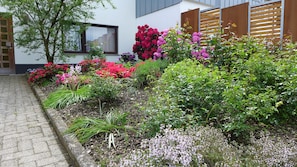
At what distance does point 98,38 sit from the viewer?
31.0 feet

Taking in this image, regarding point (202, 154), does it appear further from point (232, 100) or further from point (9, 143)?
point (9, 143)

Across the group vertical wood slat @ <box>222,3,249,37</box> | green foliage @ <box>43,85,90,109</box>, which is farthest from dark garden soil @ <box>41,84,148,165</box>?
vertical wood slat @ <box>222,3,249,37</box>

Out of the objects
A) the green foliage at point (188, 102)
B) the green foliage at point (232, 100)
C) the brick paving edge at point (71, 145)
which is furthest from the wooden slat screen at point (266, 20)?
the brick paving edge at point (71, 145)

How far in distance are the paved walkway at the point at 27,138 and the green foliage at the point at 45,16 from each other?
3.02 m

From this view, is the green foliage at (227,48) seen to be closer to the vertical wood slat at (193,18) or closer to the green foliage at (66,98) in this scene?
the green foliage at (66,98)

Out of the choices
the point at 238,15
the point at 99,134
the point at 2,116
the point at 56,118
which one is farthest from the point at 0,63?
the point at 238,15

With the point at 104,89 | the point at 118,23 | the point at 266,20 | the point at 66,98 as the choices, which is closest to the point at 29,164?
the point at 104,89

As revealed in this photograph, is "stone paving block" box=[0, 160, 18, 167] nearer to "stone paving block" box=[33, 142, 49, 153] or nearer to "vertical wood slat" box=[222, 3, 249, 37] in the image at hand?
"stone paving block" box=[33, 142, 49, 153]

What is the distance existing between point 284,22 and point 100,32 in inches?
278

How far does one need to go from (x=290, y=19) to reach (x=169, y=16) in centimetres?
421

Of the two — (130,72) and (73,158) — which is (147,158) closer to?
(73,158)

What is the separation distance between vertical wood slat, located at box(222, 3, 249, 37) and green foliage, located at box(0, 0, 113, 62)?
428 centimetres

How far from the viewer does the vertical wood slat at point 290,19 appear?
465 cm

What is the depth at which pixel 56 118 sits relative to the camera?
294 centimetres
